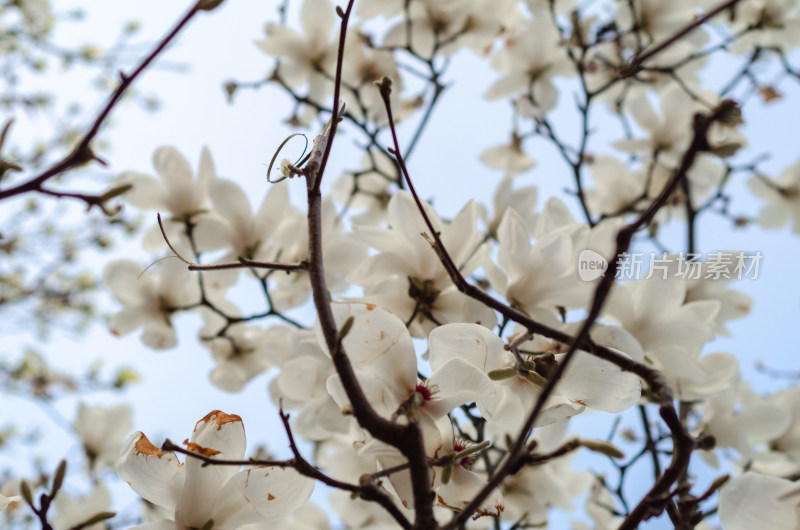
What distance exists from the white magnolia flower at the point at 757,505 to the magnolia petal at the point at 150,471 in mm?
326

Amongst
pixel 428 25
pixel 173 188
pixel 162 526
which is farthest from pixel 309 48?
pixel 162 526

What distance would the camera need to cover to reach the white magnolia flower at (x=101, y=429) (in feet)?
3.50

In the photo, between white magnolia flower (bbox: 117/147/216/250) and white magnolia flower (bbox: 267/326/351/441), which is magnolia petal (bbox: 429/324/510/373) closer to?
white magnolia flower (bbox: 267/326/351/441)

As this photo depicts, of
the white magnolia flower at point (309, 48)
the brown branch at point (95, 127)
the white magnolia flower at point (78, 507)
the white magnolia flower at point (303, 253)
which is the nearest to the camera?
the brown branch at point (95, 127)

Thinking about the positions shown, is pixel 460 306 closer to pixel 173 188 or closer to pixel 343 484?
pixel 343 484

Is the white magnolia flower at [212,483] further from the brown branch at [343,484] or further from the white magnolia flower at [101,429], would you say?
the white magnolia flower at [101,429]

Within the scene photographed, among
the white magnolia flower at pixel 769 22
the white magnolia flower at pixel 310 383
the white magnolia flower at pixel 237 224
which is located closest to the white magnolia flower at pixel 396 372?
the white magnolia flower at pixel 310 383

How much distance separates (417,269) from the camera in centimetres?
54

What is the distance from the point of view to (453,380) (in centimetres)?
33

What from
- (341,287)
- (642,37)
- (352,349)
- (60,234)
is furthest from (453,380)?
(60,234)

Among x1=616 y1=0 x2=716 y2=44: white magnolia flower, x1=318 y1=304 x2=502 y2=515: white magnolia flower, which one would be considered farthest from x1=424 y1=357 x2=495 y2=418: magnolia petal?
x1=616 y1=0 x2=716 y2=44: white magnolia flower

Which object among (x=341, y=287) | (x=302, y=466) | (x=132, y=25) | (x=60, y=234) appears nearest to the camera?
(x=302, y=466)

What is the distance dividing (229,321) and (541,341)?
49 cm

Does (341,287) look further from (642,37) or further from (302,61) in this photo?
(642,37)
